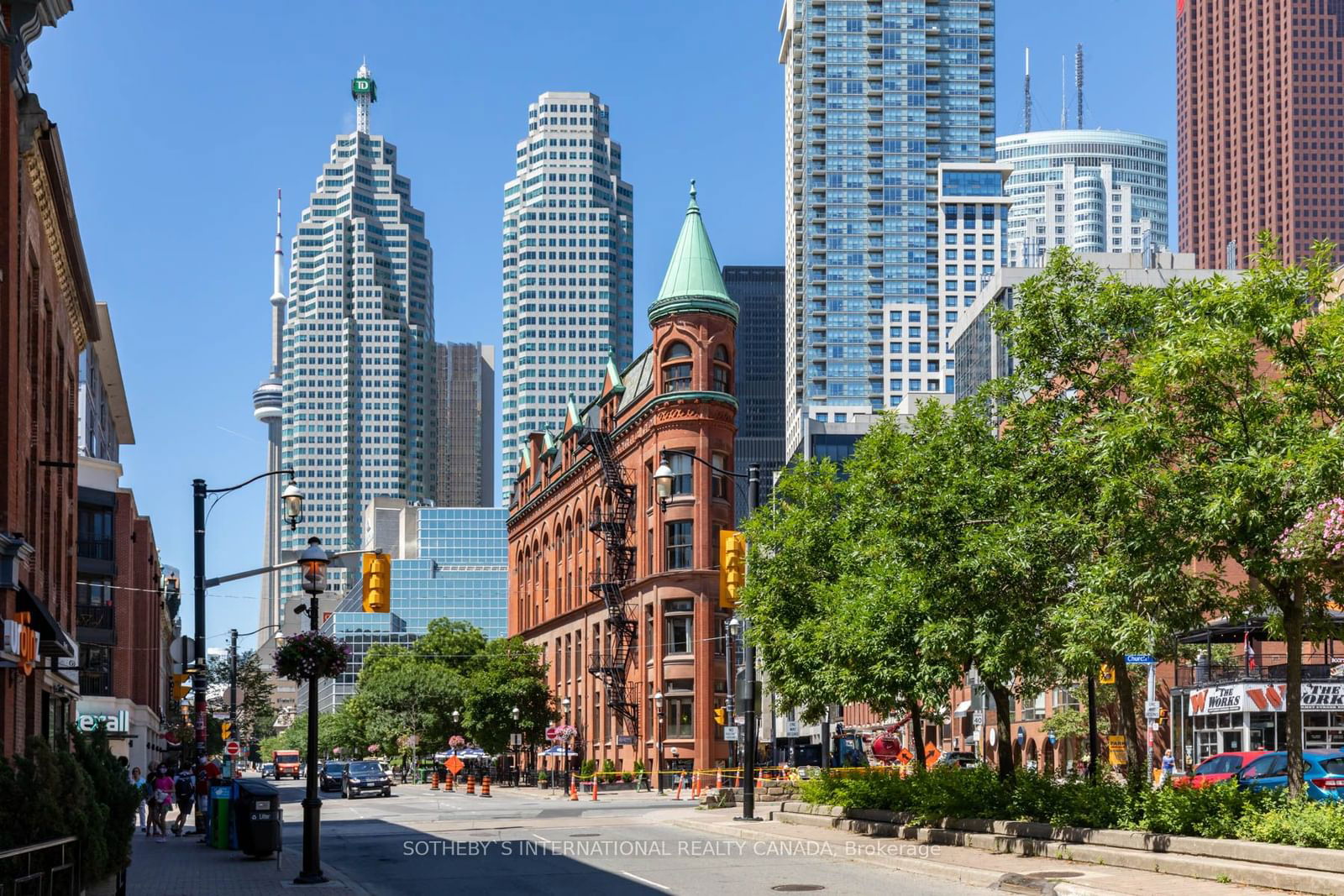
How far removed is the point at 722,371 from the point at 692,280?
16.4 feet

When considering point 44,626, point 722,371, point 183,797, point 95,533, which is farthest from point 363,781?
point 44,626

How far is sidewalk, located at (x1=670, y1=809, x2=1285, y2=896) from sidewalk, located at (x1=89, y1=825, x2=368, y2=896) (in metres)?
8.74

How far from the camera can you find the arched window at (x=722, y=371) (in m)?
78.4

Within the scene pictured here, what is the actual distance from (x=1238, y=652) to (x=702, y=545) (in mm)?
26393

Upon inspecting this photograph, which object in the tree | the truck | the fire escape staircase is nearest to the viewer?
the fire escape staircase

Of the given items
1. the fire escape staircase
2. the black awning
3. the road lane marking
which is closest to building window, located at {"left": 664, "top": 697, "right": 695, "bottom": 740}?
the fire escape staircase

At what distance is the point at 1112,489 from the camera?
21.5 meters

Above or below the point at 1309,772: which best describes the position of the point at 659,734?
below

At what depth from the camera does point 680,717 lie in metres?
77.4

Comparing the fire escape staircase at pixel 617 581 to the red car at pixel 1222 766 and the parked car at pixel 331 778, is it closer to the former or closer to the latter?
the parked car at pixel 331 778

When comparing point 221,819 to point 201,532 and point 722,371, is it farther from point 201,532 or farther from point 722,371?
point 722,371

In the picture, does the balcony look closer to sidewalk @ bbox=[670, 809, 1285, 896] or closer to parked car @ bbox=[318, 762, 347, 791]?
parked car @ bbox=[318, 762, 347, 791]

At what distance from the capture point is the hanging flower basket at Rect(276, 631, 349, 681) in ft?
87.9

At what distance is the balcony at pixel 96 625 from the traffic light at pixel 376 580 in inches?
1633
